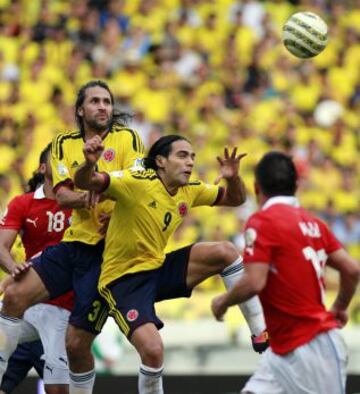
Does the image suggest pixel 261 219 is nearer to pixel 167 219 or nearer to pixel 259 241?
pixel 259 241

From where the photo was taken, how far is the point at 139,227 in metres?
8.98

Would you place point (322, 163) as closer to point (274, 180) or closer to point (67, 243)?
point (67, 243)

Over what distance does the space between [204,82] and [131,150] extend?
28.3 ft

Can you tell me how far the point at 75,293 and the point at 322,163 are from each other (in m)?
7.62

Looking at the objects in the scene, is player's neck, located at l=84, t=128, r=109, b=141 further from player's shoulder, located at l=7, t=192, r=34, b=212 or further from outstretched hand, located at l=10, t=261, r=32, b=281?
outstretched hand, located at l=10, t=261, r=32, b=281

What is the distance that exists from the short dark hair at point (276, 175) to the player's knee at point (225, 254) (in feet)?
5.92

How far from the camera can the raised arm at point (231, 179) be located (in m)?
9.22

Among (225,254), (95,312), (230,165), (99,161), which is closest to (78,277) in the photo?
(95,312)

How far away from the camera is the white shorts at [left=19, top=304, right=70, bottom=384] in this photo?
9.84 metres

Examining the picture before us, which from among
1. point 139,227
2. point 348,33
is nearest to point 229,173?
point 139,227

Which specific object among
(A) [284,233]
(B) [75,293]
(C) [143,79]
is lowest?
(B) [75,293]

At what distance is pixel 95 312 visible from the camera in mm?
9250

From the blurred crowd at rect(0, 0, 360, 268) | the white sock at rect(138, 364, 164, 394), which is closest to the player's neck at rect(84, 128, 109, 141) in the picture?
the white sock at rect(138, 364, 164, 394)

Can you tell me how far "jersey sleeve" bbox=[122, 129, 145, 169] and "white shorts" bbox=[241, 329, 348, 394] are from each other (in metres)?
2.23
